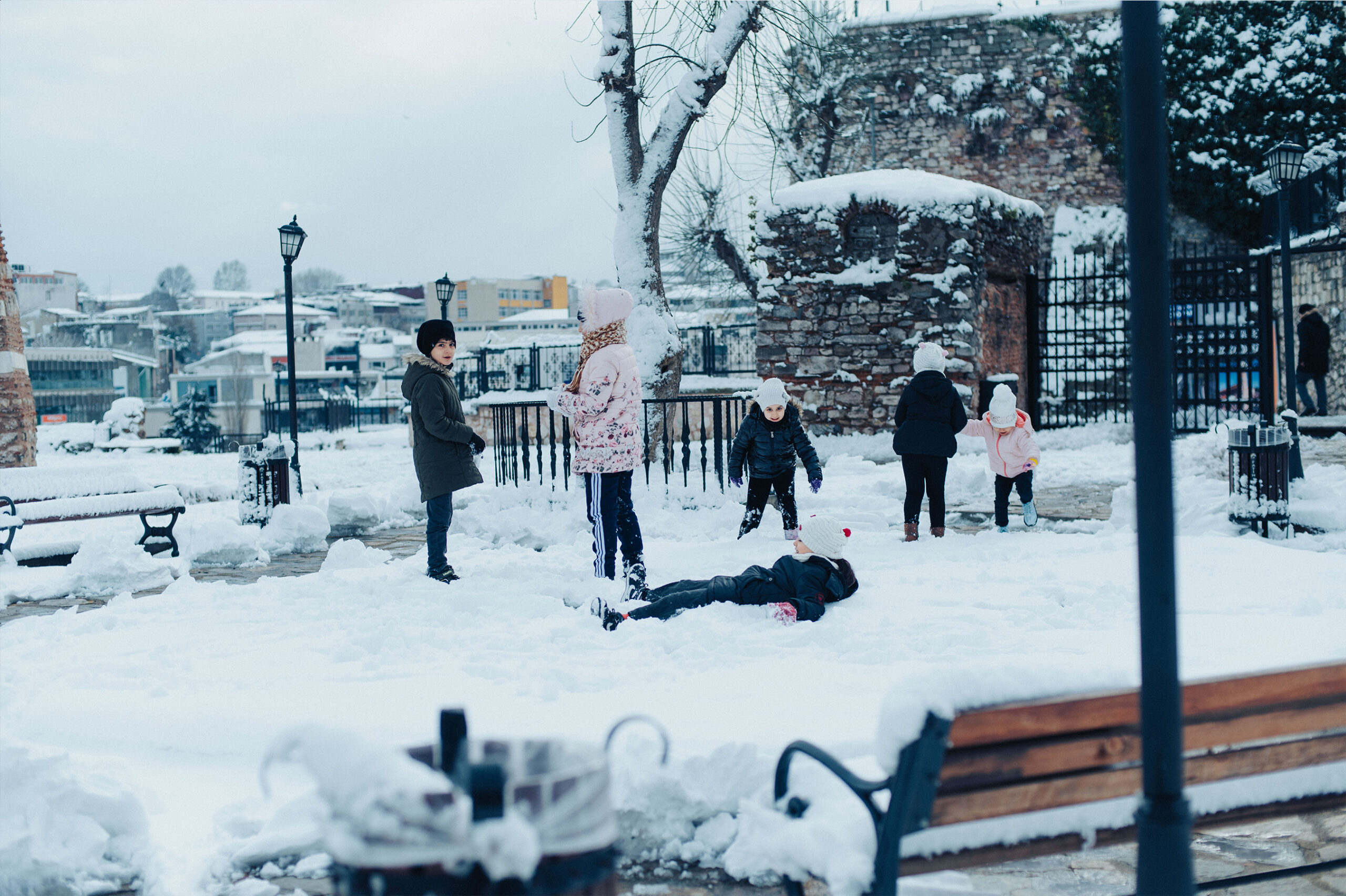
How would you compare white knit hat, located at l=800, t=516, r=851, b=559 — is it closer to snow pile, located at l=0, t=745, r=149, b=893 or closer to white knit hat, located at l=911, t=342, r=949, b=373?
white knit hat, located at l=911, t=342, r=949, b=373

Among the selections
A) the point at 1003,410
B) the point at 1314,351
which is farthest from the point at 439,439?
the point at 1314,351

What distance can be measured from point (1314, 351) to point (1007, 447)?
950 centimetres

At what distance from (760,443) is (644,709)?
402cm

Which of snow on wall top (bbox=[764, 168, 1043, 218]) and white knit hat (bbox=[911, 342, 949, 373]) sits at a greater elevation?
snow on wall top (bbox=[764, 168, 1043, 218])

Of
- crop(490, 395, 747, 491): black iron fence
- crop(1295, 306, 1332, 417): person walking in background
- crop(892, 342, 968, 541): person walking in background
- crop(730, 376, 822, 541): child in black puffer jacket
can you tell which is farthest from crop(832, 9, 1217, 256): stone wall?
crop(730, 376, 822, 541): child in black puffer jacket

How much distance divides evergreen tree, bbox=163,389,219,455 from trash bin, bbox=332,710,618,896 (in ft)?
111

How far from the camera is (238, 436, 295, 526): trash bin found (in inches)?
379

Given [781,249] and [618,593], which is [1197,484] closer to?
[618,593]

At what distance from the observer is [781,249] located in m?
14.5

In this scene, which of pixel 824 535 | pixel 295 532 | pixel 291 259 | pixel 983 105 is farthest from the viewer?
pixel 983 105

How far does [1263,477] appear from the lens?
7.52 m

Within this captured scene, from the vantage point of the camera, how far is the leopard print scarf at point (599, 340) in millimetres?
6234

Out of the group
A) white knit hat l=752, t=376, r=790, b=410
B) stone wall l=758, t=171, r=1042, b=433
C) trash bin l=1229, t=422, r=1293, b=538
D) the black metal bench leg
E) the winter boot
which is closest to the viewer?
the winter boot

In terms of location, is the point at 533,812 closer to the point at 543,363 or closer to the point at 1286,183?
the point at 1286,183
